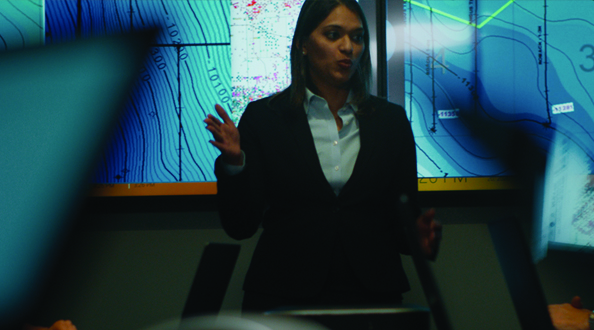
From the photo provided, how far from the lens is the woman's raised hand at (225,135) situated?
0.87 m

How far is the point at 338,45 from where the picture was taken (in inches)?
42.7

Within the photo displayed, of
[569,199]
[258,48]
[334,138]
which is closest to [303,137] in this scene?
[334,138]

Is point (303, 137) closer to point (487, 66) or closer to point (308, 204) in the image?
point (308, 204)

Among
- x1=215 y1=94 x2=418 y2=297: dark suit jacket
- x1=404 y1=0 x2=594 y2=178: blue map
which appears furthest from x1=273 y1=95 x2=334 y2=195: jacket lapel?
x1=404 y1=0 x2=594 y2=178: blue map

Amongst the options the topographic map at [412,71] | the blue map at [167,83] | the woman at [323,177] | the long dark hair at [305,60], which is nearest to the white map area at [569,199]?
the topographic map at [412,71]

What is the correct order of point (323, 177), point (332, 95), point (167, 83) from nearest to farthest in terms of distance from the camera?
point (323, 177) → point (332, 95) → point (167, 83)

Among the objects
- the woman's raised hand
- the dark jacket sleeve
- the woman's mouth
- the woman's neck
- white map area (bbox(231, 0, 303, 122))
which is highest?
white map area (bbox(231, 0, 303, 122))

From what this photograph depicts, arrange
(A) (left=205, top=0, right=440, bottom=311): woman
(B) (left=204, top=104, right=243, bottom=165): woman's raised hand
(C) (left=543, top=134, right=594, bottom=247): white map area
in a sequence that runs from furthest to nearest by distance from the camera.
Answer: (C) (left=543, top=134, right=594, bottom=247): white map area
(A) (left=205, top=0, right=440, bottom=311): woman
(B) (left=204, top=104, right=243, bottom=165): woman's raised hand

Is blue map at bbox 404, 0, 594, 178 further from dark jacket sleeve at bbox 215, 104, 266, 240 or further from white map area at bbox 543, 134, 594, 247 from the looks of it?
dark jacket sleeve at bbox 215, 104, 266, 240

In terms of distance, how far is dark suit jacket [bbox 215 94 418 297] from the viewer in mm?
991

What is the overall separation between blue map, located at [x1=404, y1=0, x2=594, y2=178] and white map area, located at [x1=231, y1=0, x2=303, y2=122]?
0.48 metres

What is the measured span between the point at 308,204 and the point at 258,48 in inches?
33.6

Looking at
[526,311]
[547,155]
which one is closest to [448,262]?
[547,155]

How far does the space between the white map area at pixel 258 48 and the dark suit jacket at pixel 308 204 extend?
560 mm
